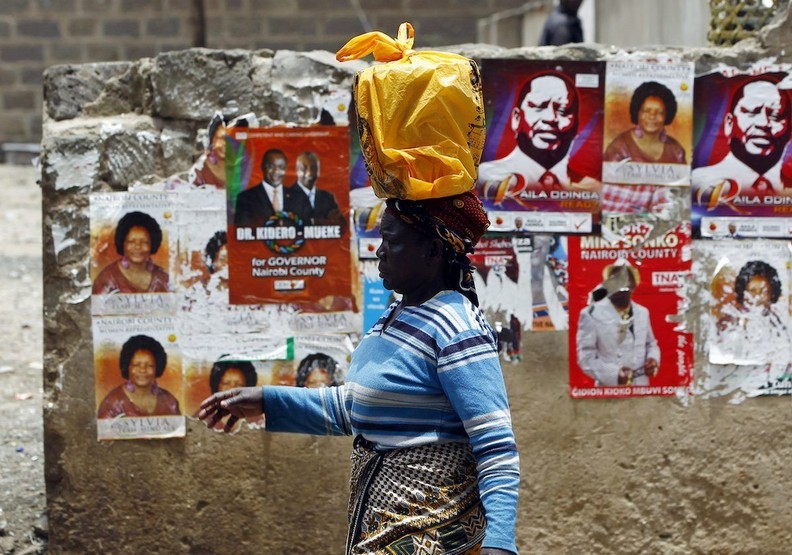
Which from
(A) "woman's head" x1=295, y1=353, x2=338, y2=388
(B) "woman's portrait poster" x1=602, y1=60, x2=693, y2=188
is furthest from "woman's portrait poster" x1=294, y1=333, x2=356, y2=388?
(B) "woman's portrait poster" x1=602, y1=60, x2=693, y2=188

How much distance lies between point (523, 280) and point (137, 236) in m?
1.43

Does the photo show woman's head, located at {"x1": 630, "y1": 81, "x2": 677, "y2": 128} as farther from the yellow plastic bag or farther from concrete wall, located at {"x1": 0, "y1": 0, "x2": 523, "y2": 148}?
concrete wall, located at {"x1": 0, "y1": 0, "x2": 523, "y2": 148}

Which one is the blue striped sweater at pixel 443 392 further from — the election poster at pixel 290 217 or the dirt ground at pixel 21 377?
the dirt ground at pixel 21 377

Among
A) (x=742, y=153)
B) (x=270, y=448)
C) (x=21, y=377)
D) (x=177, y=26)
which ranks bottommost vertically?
(x=270, y=448)

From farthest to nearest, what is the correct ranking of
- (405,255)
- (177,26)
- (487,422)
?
(177,26), (405,255), (487,422)

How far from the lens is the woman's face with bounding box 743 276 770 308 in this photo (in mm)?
4461

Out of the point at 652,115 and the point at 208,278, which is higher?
the point at 652,115

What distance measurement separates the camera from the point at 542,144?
4363mm

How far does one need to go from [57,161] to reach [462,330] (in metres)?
2.22

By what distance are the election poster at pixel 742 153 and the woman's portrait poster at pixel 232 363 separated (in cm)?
164

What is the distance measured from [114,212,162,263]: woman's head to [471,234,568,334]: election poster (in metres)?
1.18

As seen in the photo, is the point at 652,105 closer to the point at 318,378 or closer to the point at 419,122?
the point at 318,378

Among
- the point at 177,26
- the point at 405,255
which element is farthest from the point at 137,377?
the point at 177,26

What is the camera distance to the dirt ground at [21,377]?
15.0 ft
